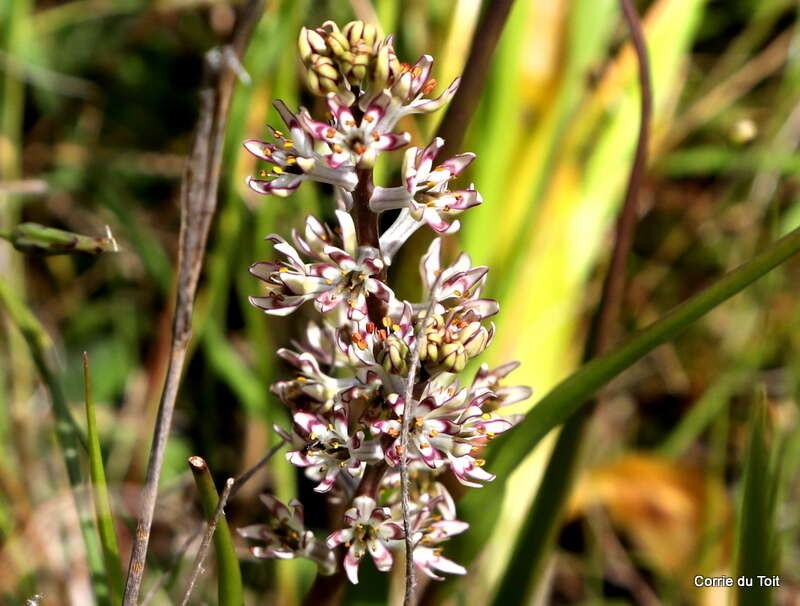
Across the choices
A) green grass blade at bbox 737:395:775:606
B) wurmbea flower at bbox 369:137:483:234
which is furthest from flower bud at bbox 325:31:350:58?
green grass blade at bbox 737:395:775:606

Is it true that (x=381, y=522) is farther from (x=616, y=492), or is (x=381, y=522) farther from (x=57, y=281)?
(x=57, y=281)

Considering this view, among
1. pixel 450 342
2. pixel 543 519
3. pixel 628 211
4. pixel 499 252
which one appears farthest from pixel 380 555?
pixel 499 252

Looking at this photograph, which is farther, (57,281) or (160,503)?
(57,281)

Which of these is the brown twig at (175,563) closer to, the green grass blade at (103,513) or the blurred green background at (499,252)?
the green grass blade at (103,513)

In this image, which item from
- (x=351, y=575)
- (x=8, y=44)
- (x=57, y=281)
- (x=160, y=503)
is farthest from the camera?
(x=57, y=281)

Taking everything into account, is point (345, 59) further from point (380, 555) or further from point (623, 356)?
point (380, 555)

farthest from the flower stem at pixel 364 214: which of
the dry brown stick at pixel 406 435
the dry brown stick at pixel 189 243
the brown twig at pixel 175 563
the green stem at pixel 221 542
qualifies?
the brown twig at pixel 175 563

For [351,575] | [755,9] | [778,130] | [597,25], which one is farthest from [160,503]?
[755,9]

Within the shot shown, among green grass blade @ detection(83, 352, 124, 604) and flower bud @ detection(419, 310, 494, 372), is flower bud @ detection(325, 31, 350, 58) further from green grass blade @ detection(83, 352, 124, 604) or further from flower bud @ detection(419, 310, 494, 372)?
green grass blade @ detection(83, 352, 124, 604)
